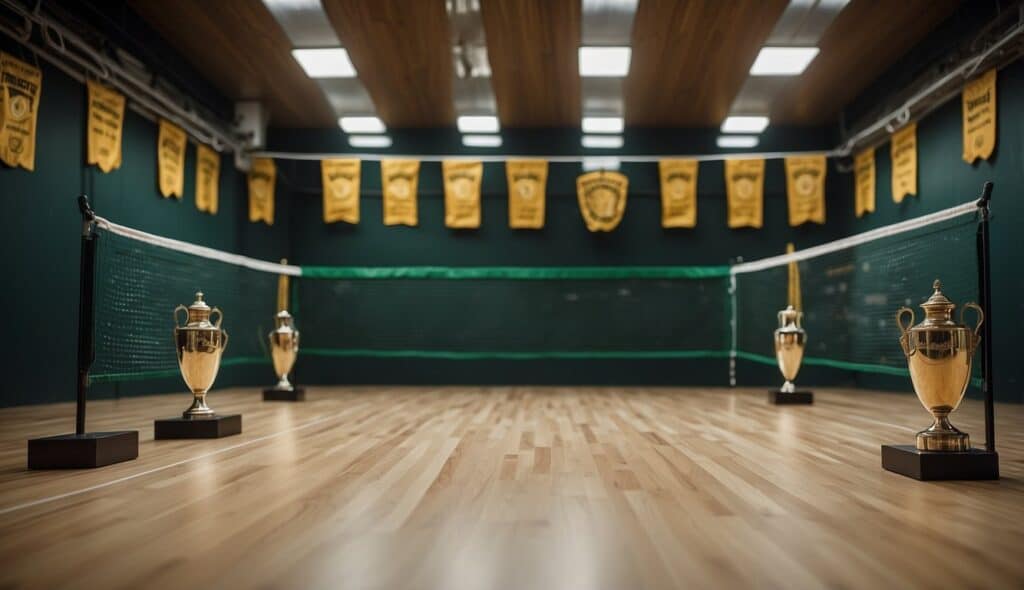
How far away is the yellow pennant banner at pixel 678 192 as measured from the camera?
7848mm

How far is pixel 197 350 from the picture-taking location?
345 centimetres

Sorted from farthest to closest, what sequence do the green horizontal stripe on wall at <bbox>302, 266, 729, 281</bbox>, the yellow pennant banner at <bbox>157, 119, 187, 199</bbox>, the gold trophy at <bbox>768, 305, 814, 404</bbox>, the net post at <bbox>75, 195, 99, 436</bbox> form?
1. the green horizontal stripe on wall at <bbox>302, 266, 729, 281</bbox>
2. the yellow pennant banner at <bbox>157, 119, 187, 199</bbox>
3. the gold trophy at <bbox>768, 305, 814, 404</bbox>
4. the net post at <bbox>75, 195, 99, 436</bbox>

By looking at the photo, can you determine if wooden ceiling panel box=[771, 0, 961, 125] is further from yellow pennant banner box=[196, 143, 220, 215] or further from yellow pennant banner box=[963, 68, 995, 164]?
yellow pennant banner box=[196, 143, 220, 215]

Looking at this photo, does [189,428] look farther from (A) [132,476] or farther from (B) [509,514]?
(B) [509,514]

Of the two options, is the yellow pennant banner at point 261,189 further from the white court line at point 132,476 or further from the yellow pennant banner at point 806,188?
the yellow pennant banner at point 806,188

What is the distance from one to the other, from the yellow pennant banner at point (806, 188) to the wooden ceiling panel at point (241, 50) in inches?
198

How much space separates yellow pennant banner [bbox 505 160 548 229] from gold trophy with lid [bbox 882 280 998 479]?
221 inches

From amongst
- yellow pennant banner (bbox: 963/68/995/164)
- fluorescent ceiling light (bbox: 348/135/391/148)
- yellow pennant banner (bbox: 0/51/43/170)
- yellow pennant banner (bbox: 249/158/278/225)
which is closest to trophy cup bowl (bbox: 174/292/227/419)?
yellow pennant banner (bbox: 0/51/43/170)

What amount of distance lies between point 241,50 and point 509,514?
5435 millimetres

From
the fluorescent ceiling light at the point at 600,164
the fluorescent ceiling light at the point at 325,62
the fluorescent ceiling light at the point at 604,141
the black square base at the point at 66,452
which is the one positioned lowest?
the black square base at the point at 66,452

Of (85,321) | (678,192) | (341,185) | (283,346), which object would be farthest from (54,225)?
(678,192)

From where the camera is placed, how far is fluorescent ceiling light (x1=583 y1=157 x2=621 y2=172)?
Result: 808cm

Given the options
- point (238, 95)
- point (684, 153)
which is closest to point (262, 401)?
point (238, 95)

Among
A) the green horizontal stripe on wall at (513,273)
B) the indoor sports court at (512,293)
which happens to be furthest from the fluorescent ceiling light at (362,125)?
the green horizontal stripe on wall at (513,273)
